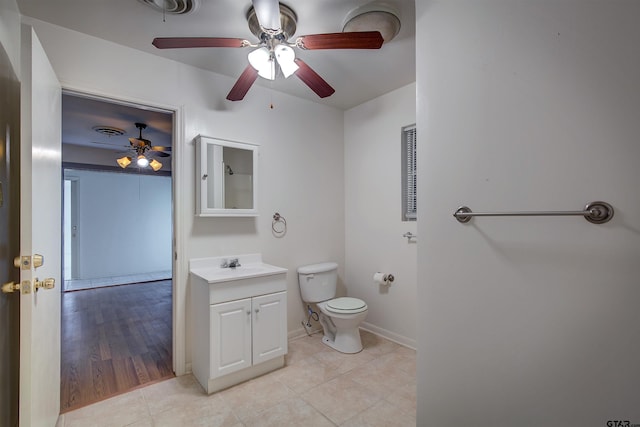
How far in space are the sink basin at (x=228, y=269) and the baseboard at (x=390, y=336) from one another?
129 cm

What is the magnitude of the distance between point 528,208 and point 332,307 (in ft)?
6.12

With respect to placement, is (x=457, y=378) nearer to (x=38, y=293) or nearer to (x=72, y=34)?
(x=38, y=293)

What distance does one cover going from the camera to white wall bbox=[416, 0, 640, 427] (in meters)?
0.82

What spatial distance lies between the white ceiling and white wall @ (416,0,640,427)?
0.69 m

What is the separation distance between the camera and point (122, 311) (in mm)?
3732

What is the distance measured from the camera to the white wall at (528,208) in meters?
0.82

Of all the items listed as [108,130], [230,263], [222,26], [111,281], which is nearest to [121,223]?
[111,281]

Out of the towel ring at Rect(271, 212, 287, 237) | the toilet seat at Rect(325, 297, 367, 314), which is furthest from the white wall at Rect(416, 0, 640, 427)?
the towel ring at Rect(271, 212, 287, 237)

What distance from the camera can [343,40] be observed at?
4.99 feet

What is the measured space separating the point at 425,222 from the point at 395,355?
5.68 feet

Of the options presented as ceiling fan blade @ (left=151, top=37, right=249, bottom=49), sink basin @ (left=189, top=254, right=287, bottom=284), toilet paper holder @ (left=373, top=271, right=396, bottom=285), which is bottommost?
toilet paper holder @ (left=373, top=271, right=396, bottom=285)

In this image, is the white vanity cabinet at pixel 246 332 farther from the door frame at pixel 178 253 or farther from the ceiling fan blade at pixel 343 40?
the ceiling fan blade at pixel 343 40

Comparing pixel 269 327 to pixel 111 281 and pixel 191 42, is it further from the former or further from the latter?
pixel 111 281

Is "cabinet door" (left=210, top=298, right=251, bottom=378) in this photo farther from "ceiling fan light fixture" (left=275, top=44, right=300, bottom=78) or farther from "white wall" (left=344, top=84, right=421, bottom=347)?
"ceiling fan light fixture" (left=275, top=44, right=300, bottom=78)
